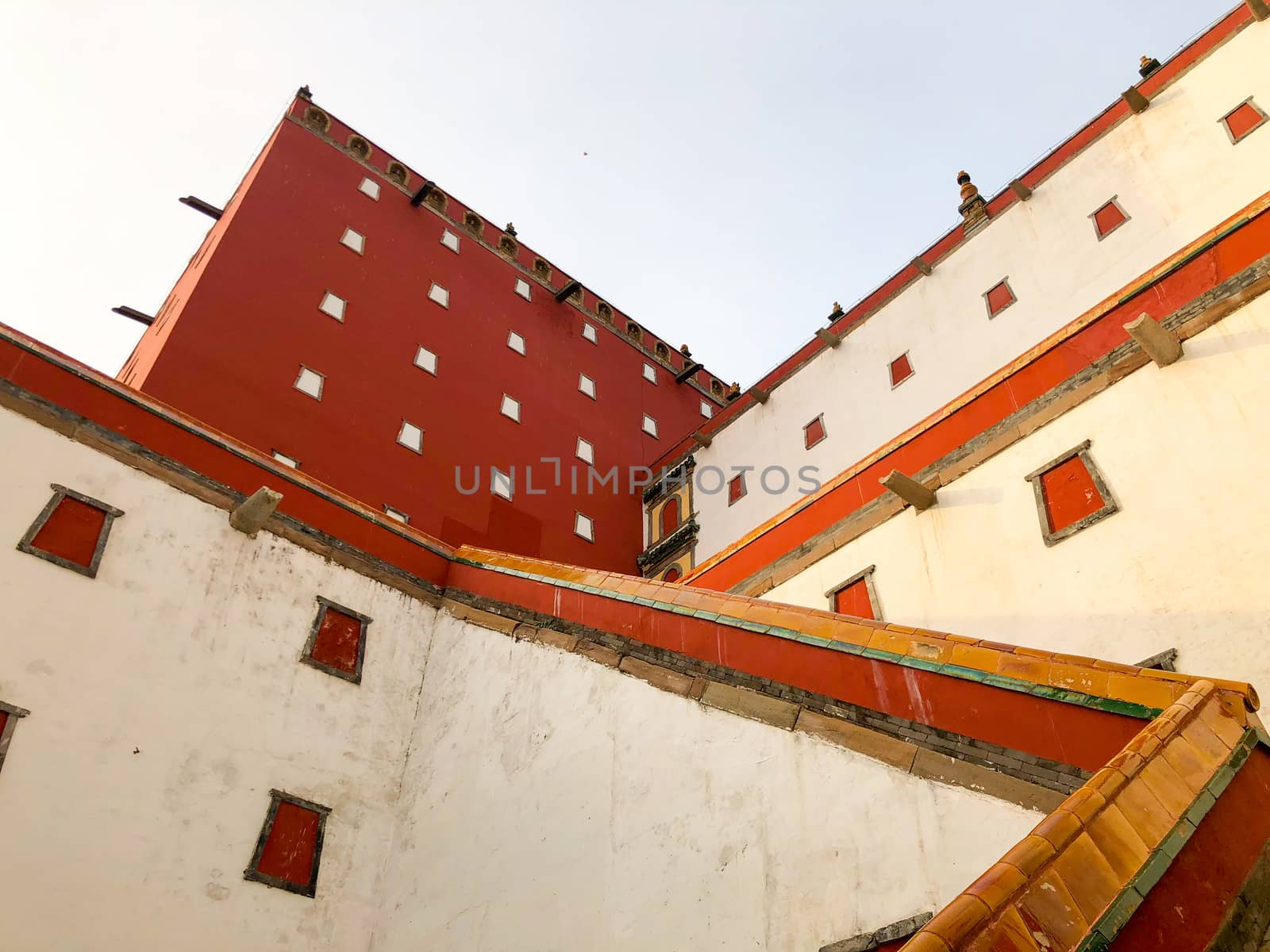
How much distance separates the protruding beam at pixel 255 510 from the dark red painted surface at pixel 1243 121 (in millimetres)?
14310

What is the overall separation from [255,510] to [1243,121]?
14814mm

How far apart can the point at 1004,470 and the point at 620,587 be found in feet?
17.0

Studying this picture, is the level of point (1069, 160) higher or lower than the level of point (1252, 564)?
higher

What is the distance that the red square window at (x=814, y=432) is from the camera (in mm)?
18672

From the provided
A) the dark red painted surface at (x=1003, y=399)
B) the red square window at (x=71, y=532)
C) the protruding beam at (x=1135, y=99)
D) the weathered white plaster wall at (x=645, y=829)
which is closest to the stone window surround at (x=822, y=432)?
the dark red painted surface at (x=1003, y=399)

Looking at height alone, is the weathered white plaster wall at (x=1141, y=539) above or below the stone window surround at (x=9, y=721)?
above

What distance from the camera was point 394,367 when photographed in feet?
60.8

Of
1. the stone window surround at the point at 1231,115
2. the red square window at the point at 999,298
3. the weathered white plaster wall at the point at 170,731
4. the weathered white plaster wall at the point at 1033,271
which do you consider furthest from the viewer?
the red square window at the point at 999,298

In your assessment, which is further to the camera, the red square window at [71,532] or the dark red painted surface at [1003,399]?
the dark red painted surface at [1003,399]

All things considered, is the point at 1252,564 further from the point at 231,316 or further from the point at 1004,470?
the point at 231,316

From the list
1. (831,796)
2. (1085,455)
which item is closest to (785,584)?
(1085,455)

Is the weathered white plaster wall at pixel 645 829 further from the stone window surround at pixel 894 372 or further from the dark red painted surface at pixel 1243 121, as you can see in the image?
the dark red painted surface at pixel 1243 121

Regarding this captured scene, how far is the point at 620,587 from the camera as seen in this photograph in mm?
8719

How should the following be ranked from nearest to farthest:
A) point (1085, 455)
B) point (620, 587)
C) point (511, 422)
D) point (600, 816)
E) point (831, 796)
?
point (831, 796), point (600, 816), point (620, 587), point (1085, 455), point (511, 422)
